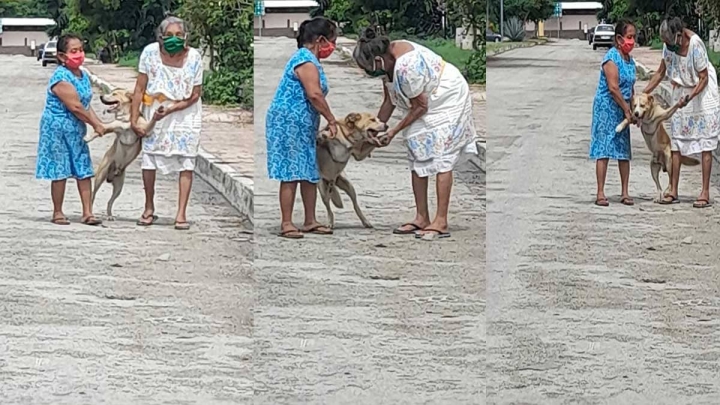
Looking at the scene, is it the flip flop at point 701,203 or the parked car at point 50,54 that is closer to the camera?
the parked car at point 50,54

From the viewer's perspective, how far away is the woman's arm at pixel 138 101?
11.1 ft

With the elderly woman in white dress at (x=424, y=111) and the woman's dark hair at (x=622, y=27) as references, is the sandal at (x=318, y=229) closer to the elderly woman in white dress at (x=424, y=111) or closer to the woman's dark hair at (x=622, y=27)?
the elderly woman in white dress at (x=424, y=111)

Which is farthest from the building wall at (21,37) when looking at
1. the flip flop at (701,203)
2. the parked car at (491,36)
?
the flip flop at (701,203)

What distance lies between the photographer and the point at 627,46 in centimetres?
356

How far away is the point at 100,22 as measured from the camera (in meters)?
3.45

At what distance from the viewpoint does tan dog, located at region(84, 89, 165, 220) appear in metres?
3.41

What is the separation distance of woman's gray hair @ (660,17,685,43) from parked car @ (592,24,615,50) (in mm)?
141

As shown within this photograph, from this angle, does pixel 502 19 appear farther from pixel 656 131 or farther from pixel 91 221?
pixel 91 221

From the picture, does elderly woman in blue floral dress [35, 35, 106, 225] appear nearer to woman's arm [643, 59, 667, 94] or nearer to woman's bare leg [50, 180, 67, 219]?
woman's bare leg [50, 180, 67, 219]

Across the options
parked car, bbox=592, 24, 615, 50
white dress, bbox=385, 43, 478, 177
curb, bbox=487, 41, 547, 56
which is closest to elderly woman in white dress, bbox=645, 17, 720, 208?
parked car, bbox=592, 24, 615, 50

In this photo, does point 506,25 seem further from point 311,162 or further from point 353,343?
point 353,343

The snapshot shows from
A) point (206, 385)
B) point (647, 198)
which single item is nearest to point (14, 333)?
point (206, 385)

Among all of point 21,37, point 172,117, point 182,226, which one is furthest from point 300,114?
point 21,37

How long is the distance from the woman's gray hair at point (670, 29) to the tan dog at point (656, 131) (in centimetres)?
17
